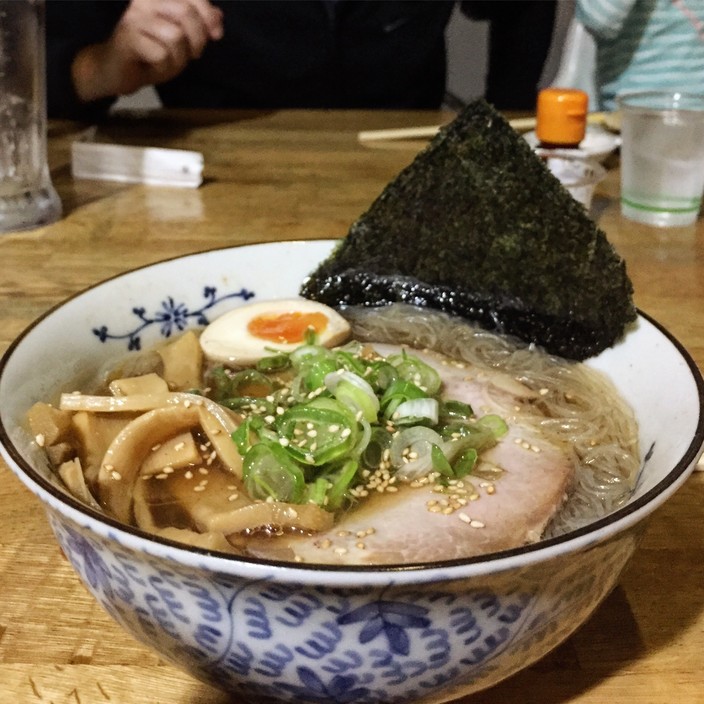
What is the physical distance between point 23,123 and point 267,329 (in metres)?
1.27

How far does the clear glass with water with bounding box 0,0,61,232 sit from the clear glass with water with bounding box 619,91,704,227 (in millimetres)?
1663

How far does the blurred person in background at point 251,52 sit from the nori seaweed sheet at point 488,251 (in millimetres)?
1601

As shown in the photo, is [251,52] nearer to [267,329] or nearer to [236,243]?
[236,243]

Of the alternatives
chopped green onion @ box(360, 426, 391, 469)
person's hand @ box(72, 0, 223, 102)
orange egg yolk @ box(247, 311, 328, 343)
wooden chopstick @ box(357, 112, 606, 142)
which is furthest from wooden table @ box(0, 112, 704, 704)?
orange egg yolk @ box(247, 311, 328, 343)

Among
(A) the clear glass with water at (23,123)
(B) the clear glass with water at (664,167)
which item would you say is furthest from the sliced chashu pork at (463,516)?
(A) the clear glass with water at (23,123)

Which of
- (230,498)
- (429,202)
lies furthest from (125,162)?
(230,498)

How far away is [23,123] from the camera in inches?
83.3

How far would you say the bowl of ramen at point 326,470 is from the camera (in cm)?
58

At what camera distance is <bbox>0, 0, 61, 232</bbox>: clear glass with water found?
2049 mm

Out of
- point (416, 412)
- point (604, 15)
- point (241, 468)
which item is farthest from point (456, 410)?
point (604, 15)

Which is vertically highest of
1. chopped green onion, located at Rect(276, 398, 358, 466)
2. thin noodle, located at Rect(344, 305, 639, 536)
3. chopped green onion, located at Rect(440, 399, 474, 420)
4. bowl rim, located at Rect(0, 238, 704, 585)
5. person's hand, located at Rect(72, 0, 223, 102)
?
person's hand, located at Rect(72, 0, 223, 102)

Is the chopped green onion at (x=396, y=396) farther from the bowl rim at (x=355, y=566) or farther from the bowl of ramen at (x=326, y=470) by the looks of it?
the bowl rim at (x=355, y=566)

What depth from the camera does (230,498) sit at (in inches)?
35.5

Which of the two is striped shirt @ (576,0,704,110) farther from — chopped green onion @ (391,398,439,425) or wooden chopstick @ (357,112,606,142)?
chopped green onion @ (391,398,439,425)
